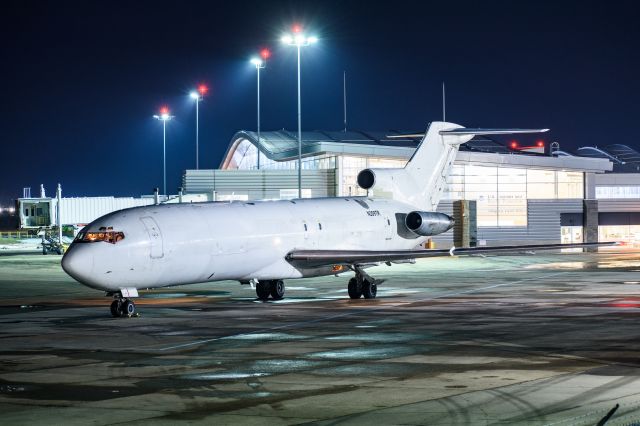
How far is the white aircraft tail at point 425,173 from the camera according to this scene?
1500 inches

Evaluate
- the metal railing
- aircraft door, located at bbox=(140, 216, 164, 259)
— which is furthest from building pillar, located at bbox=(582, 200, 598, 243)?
aircraft door, located at bbox=(140, 216, 164, 259)

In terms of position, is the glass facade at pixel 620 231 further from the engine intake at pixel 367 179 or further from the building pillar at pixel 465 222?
the engine intake at pixel 367 179

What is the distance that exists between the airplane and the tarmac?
1.09 m

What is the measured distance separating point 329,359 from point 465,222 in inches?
1965

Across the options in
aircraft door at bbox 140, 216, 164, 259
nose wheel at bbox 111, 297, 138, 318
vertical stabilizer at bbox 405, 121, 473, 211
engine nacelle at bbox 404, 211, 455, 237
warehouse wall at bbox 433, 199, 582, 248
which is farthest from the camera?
warehouse wall at bbox 433, 199, 582, 248

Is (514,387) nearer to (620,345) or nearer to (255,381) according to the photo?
(255,381)

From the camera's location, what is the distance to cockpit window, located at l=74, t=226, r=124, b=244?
27.0 meters

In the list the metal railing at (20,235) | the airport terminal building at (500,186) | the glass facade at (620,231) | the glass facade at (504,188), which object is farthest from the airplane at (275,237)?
the metal railing at (20,235)

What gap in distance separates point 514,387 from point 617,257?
46.8m

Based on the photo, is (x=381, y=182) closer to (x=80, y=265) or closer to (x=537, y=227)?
(x=80, y=265)

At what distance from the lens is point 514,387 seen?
47.3 ft

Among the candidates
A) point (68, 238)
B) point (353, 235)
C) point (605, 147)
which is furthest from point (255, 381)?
point (605, 147)

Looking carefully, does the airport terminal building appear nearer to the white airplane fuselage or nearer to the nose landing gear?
the white airplane fuselage

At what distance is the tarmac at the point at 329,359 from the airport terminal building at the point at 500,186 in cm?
3957
